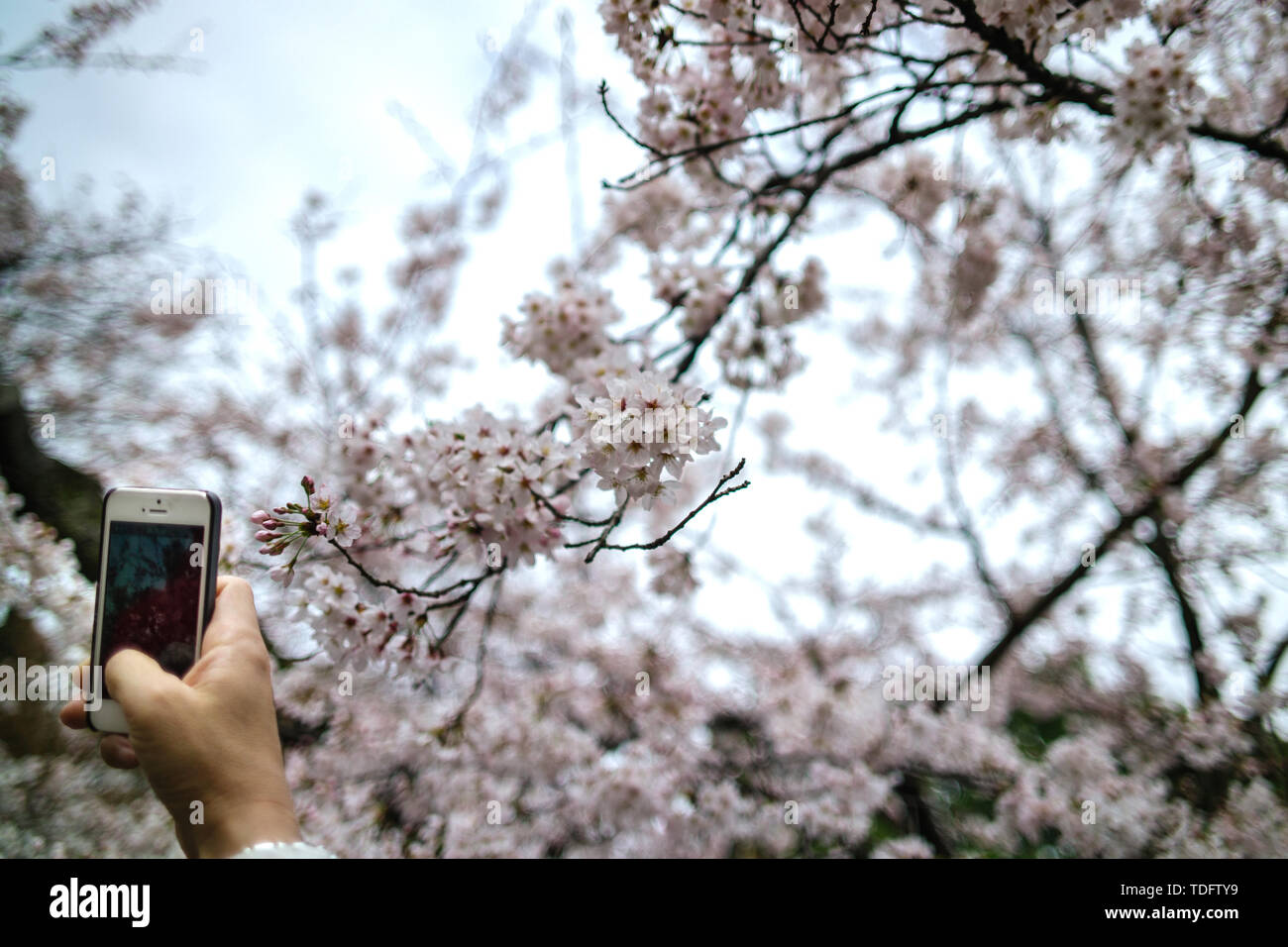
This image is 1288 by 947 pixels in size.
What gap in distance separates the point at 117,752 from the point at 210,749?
447 millimetres

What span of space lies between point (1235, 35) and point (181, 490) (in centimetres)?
462

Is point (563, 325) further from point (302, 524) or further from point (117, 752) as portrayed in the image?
point (117, 752)

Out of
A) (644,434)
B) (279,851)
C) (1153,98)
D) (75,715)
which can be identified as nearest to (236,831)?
(279,851)

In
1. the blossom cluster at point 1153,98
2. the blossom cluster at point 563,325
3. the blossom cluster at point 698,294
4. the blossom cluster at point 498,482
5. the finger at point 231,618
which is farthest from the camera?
the blossom cluster at point 698,294

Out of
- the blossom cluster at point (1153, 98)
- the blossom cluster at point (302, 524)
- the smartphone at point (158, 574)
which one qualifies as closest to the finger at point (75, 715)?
the smartphone at point (158, 574)

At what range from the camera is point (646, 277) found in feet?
6.85

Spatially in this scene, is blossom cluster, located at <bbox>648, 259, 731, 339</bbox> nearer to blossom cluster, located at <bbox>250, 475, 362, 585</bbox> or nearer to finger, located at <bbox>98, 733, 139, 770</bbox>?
blossom cluster, located at <bbox>250, 475, 362, 585</bbox>

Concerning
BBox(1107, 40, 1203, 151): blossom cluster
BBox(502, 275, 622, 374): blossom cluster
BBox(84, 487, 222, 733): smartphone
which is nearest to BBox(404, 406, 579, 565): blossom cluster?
BBox(502, 275, 622, 374): blossom cluster

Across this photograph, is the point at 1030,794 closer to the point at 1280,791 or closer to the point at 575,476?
the point at 1280,791

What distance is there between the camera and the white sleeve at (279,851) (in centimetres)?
86

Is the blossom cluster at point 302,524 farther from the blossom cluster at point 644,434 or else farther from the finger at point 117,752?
the blossom cluster at point 644,434

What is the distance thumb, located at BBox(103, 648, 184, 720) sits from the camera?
88 cm

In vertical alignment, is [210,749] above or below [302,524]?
below

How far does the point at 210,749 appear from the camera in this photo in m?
0.89
